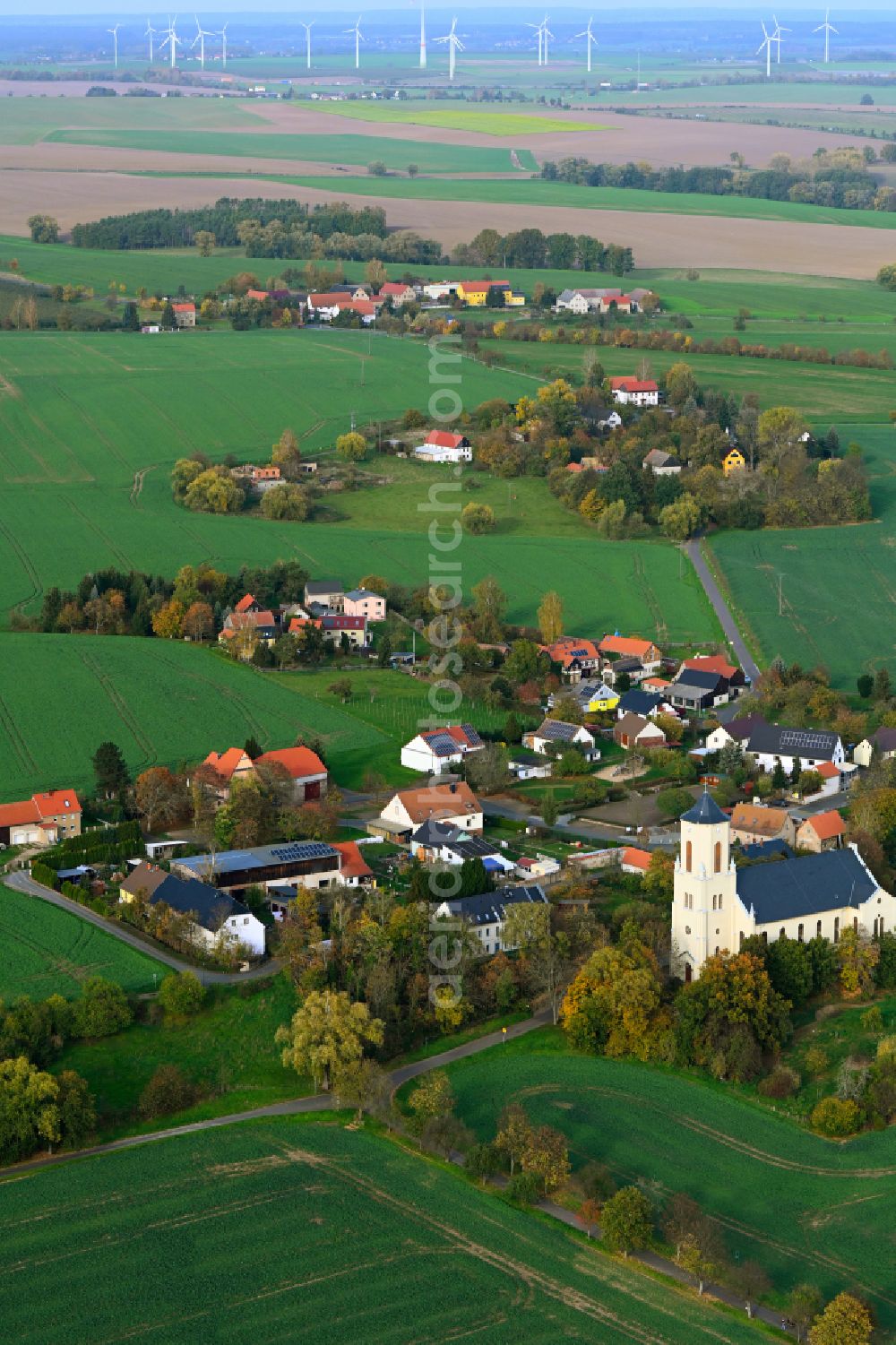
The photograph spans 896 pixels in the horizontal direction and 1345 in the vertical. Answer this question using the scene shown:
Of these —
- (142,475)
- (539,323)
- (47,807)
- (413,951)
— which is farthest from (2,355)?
(413,951)

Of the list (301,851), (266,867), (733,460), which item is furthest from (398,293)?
(266,867)

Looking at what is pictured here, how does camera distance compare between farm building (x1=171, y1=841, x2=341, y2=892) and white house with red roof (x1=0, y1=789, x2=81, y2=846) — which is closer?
farm building (x1=171, y1=841, x2=341, y2=892)

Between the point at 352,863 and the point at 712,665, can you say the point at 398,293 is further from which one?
the point at 352,863

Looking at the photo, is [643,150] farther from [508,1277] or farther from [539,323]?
[508,1277]

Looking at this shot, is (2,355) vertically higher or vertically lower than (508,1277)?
higher

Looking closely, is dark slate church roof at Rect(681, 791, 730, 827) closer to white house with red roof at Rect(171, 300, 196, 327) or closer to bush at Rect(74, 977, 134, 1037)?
bush at Rect(74, 977, 134, 1037)

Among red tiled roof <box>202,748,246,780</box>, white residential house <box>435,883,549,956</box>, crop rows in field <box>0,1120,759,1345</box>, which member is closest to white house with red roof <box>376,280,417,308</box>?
red tiled roof <box>202,748,246,780</box>

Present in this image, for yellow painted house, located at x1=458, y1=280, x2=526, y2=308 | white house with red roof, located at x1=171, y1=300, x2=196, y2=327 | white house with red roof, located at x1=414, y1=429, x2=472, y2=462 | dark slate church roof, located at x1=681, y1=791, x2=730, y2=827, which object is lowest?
dark slate church roof, located at x1=681, y1=791, x2=730, y2=827
